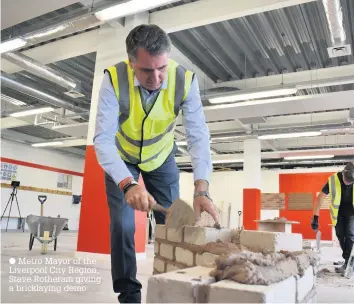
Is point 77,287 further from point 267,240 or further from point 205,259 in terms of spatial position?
point 267,240

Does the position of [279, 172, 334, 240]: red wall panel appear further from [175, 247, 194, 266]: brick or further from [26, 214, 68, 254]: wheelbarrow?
[175, 247, 194, 266]: brick

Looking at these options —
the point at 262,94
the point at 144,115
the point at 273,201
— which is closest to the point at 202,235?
the point at 144,115

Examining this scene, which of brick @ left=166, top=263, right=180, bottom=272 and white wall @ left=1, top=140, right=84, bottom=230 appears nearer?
brick @ left=166, top=263, right=180, bottom=272

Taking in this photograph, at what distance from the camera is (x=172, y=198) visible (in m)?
2.01

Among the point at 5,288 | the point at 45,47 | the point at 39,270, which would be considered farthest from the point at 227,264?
the point at 45,47

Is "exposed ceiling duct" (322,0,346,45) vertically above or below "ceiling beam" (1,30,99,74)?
below

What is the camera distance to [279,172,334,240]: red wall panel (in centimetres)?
1460

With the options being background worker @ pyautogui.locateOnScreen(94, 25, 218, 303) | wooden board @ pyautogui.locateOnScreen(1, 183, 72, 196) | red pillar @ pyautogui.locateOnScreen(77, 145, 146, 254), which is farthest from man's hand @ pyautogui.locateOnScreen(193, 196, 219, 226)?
wooden board @ pyautogui.locateOnScreen(1, 183, 72, 196)

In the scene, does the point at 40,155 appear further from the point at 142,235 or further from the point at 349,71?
the point at 349,71

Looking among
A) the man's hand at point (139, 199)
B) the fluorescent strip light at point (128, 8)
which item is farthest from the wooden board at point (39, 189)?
the man's hand at point (139, 199)

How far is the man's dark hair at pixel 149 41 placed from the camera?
5.10 feet

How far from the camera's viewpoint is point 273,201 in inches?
624

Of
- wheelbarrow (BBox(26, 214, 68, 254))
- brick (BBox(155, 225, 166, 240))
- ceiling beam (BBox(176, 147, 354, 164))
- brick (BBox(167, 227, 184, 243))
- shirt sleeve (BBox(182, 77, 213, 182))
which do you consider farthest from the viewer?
ceiling beam (BBox(176, 147, 354, 164))

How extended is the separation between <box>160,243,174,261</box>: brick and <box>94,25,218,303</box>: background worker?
0.32 meters
